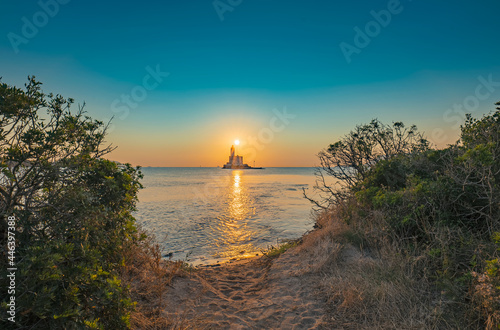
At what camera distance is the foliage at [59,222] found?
2.64 m

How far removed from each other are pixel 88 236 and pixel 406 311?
4.97 m

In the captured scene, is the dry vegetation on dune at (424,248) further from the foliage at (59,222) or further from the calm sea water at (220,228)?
the calm sea water at (220,228)

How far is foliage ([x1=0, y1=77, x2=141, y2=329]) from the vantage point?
8.66ft

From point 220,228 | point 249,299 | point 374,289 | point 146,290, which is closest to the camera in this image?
point 374,289

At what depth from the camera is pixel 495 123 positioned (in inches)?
245

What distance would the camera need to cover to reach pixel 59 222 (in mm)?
3168

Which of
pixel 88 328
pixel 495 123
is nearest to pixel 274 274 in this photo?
pixel 88 328

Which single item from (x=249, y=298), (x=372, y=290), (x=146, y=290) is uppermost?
(x=372, y=290)

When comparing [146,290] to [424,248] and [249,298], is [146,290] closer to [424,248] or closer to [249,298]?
[249,298]

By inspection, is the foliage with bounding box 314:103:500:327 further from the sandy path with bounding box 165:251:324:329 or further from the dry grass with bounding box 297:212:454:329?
the sandy path with bounding box 165:251:324:329

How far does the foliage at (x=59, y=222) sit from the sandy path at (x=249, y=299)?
5.56 ft

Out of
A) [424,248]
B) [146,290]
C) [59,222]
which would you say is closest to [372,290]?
[424,248]

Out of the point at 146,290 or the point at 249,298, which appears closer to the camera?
the point at 146,290

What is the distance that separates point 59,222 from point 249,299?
4413 mm
